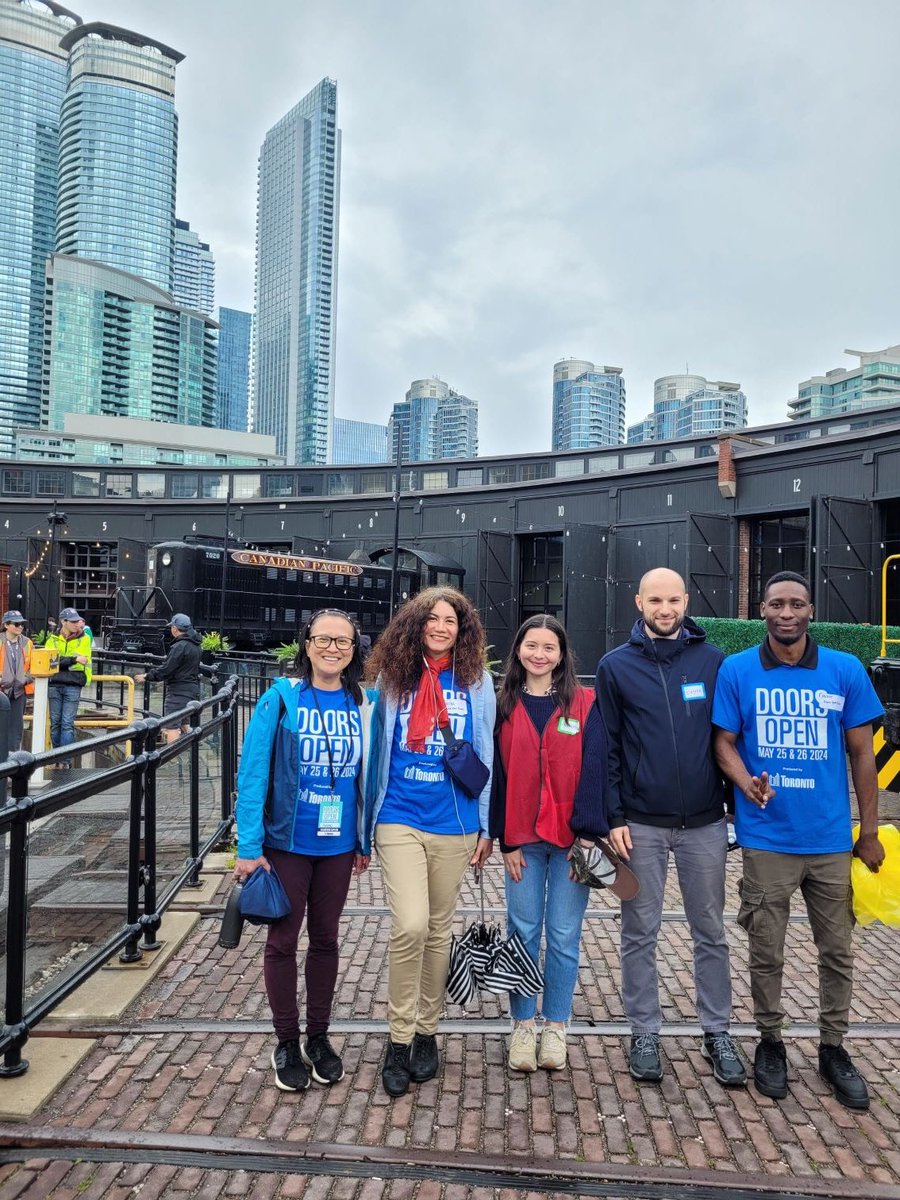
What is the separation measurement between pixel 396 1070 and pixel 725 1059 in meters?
1.53

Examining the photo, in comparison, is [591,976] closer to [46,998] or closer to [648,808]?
[648,808]

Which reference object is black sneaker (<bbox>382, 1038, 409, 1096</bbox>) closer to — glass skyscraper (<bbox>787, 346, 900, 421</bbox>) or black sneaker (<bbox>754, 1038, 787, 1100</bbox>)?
black sneaker (<bbox>754, 1038, 787, 1100</bbox>)

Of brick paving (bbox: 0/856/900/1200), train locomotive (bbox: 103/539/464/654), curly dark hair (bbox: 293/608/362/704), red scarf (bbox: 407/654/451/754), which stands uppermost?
train locomotive (bbox: 103/539/464/654)

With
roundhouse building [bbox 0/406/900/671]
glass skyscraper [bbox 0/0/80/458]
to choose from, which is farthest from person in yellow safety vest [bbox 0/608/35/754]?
glass skyscraper [bbox 0/0/80/458]

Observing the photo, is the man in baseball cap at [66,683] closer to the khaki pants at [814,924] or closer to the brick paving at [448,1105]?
the brick paving at [448,1105]

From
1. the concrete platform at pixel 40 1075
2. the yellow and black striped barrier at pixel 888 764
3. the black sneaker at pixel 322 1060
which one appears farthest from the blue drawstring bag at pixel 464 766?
the yellow and black striped barrier at pixel 888 764

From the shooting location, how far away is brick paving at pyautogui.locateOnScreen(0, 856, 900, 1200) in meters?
2.96

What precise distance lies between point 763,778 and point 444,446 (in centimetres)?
17177

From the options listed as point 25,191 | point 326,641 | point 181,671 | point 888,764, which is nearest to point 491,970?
point 326,641

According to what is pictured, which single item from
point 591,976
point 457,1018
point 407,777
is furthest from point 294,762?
point 591,976

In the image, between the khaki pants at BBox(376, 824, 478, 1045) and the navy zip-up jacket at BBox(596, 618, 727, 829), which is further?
the navy zip-up jacket at BBox(596, 618, 727, 829)

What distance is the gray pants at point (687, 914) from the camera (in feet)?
12.5

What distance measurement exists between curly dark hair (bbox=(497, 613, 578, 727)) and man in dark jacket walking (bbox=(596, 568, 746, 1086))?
0.79ft

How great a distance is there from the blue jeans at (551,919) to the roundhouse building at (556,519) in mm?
21603
